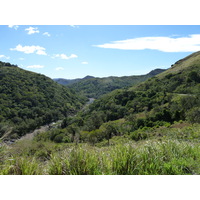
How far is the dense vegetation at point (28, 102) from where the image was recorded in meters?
72.0

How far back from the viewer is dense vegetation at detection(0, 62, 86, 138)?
72000 millimetres

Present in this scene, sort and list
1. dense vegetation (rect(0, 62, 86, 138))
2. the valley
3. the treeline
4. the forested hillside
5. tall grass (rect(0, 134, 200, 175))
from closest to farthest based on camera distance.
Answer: tall grass (rect(0, 134, 200, 175)), the valley, the treeline, the forested hillside, dense vegetation (rect(0, 62, 86, 138))

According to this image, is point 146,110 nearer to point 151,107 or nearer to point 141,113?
point 151,107

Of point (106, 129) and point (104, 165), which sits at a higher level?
point (104, 165)

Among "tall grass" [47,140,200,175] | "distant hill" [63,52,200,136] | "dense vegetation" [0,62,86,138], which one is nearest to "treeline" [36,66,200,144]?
"distant hill" [63,52,200,136]

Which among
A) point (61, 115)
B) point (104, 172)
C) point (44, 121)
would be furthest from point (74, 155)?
point (61, 115)

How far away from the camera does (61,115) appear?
9012cm

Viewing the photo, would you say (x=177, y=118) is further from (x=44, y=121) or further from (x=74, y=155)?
(x=44, y=121)

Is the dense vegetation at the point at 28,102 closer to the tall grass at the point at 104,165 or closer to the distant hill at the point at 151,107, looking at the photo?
the distant hill at the point at 151,107

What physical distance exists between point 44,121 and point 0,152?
8153 cm

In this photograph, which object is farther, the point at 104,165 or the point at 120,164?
the point at 104,165

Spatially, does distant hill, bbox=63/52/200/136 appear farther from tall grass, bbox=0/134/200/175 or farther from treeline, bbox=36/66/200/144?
tall grass, bbox=0/134/200/175

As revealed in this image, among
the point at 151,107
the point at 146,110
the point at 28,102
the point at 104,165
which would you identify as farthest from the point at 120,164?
the point at 28,102

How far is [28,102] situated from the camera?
83188 millimetres
